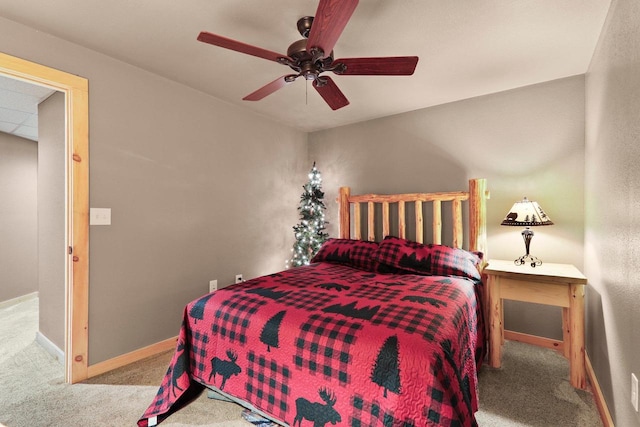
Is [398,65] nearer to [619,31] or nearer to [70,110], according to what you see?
[619,31]

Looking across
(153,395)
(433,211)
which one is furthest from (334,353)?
(433,211)

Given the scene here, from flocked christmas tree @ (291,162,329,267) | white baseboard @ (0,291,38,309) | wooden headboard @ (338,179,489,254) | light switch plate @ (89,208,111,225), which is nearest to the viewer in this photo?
light switch plate @ (89,208,111,225)

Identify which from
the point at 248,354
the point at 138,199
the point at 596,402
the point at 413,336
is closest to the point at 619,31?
the point at 413,336

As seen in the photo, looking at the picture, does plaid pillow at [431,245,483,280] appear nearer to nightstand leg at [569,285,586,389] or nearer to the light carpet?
nightstand leg at [569,285,586,389]

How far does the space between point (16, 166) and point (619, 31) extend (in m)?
5.95

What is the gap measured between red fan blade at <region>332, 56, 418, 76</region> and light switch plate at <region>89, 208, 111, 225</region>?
1993 millimetres

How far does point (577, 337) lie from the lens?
1966 mm

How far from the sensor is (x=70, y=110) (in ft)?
6.81

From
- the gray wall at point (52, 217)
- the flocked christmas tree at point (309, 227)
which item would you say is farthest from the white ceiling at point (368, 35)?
the flocked christmas tree at point (309, 227)

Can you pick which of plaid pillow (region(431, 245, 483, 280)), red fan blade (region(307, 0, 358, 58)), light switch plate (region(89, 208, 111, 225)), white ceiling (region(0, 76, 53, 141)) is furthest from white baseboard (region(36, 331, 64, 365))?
plaid pillow (region(431, 245, 483, 280))

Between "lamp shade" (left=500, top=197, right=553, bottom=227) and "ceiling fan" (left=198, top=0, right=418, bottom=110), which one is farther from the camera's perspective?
"lamp shade" (left=500, top=197, right=553, bottom=227)

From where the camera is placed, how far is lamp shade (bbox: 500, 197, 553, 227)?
2.28 meters

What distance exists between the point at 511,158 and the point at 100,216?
3555 mm

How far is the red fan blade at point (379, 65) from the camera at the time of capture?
1629 mm
